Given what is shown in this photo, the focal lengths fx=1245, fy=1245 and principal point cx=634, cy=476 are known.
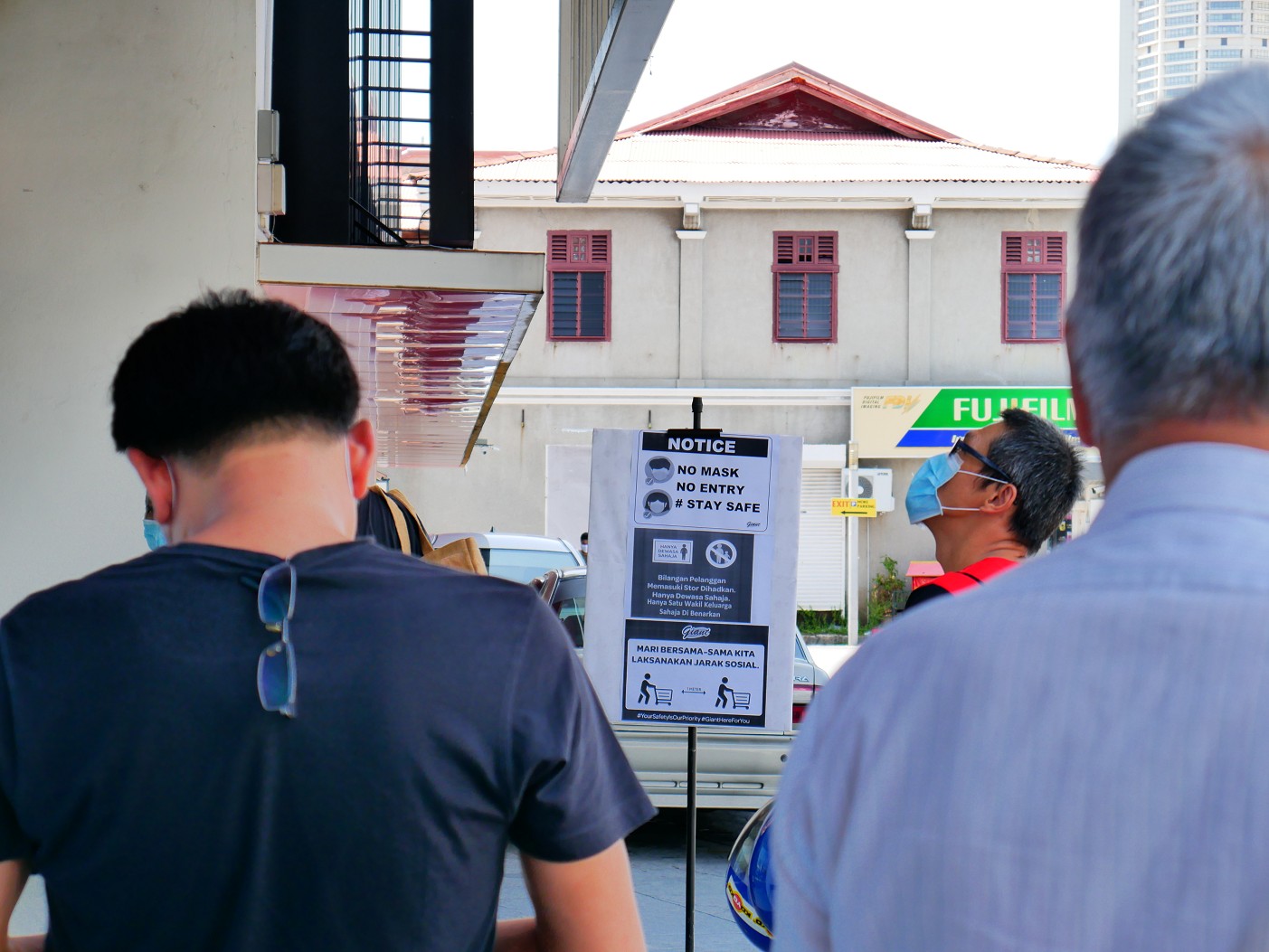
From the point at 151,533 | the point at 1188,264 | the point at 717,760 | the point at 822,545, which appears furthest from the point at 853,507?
the point at 1188,264

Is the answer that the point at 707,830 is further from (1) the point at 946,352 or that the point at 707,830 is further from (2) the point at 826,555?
(1) the point at 946,352

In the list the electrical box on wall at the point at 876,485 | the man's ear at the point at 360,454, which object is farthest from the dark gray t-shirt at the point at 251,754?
the electrical box on wall at the point at 876,485

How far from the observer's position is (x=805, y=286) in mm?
23547

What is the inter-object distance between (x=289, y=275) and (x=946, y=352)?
2057 centimetres

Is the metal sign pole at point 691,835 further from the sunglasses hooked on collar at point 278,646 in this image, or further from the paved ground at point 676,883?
the sunglasses hooked on collar at point 278,646

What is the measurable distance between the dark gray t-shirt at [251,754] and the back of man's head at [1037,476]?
2.48 m

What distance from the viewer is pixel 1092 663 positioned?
0.91 m

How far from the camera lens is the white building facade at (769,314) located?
22984mm

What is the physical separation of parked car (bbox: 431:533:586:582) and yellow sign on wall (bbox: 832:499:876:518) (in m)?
11.1

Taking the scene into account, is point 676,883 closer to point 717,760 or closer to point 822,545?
point 717,760

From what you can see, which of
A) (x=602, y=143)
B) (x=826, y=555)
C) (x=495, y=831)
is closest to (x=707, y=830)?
(x=602, y=143)

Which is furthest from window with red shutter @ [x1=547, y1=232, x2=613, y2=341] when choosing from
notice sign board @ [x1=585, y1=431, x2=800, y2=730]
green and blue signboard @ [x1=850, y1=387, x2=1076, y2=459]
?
notice sign board @ [x1=585, y1=431, x2=800, y2=730]

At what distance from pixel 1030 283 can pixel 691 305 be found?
653cm

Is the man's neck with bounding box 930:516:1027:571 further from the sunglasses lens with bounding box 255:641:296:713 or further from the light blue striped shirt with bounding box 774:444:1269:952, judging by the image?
the light blue striped shirt with bounding box 774:444:1269:952
